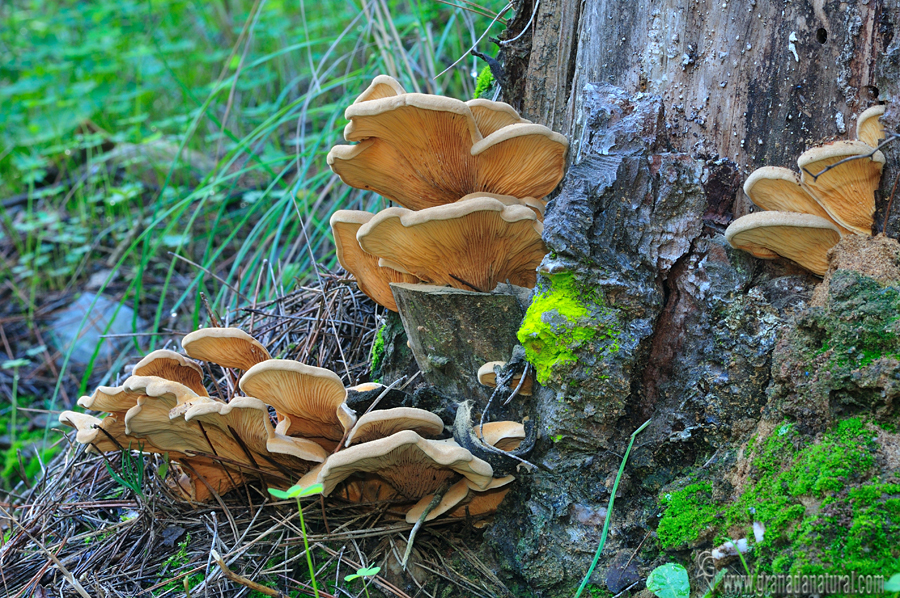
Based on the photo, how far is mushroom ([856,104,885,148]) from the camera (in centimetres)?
192

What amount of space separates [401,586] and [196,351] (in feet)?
4.18

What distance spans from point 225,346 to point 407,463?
944 mm

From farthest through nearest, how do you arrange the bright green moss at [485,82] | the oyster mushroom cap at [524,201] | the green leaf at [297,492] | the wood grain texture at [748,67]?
the bright green moss at [485,82] < the oyster mushroom cap at [524,201] < the wood grain texture at [748,67] < the green leaf at [297,492]

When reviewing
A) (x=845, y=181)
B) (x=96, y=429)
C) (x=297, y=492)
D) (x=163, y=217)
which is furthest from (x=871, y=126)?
(x=163, y=217)

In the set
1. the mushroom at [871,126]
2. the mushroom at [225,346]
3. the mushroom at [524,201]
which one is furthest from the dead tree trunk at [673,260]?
the mushroom at [225,346]

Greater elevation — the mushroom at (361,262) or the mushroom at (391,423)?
the mushroom at (361,262)

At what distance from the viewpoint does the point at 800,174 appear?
78.5 inches

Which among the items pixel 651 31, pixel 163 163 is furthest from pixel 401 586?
pixel 163 163

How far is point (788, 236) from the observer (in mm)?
1935

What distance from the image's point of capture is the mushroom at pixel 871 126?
1919 mm

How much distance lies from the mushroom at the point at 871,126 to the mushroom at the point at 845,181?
8 centimetres

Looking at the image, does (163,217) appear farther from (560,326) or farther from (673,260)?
(673,260)

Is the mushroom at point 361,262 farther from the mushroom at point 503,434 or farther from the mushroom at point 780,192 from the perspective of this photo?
the mushroom at point 780,192

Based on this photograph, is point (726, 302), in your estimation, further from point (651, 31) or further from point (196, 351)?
point (196, 351)
